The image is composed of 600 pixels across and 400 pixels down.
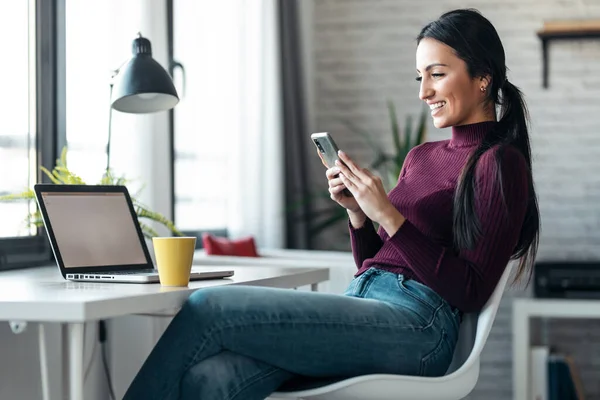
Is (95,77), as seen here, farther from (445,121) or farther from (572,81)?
(572,81)

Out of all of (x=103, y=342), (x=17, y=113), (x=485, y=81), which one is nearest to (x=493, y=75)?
(x=485, y=81)

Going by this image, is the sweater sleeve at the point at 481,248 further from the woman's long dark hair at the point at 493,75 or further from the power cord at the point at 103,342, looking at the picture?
the power cord at the point at 103,342

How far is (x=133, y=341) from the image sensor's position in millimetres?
3061

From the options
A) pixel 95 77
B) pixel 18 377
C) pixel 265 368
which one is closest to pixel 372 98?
pixel 95 77

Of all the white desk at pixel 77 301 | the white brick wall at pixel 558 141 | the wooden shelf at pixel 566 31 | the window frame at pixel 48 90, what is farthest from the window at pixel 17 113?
the wooden shelf at pixel 566 31

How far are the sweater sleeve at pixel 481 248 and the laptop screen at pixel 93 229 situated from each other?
600 millimetres

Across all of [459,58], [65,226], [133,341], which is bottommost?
[133,341]

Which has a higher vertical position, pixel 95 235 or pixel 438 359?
pixel 95 235

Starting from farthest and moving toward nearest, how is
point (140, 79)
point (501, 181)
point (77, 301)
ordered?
point (140, 79), point (501, 181), point (77, 301)

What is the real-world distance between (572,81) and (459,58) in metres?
2.75

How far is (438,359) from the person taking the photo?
1.77 meters

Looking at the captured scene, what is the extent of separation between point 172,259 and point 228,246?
5.98 ft

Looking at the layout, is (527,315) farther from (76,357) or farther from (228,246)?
(76,357)

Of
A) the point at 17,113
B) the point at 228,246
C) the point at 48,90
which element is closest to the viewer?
the point at 17,113
